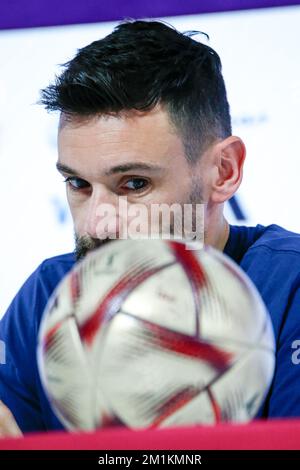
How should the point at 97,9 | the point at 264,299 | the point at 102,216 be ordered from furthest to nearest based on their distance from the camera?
the point at 97,9, the point at 264,299, the point at 102,216

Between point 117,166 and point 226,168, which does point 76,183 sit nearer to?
point 117,166

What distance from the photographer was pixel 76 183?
117cm

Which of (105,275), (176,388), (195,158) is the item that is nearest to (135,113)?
(195,158)

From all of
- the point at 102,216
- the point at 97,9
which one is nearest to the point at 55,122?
the point at 97,9

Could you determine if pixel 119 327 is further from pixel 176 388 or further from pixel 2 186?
pixel 2 186

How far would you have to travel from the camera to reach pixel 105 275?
29.0 inches

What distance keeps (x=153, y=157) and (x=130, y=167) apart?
4 centimetres

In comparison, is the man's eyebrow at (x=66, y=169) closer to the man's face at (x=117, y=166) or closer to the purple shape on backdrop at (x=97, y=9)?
the man's face at (x=117, y=166)

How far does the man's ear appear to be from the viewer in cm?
127

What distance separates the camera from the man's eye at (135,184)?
1.15m

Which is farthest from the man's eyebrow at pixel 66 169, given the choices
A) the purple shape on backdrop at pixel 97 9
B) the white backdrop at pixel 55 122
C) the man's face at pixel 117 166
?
the purple shape on backdrop at pixel 97 9

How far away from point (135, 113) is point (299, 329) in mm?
418

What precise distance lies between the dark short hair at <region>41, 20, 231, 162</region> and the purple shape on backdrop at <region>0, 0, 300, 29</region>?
14.0 inches

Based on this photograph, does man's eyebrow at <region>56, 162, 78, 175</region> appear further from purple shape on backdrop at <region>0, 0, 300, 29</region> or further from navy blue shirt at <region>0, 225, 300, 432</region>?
purple shape on backdrop at <region>0, 0, 300, 29</region>
